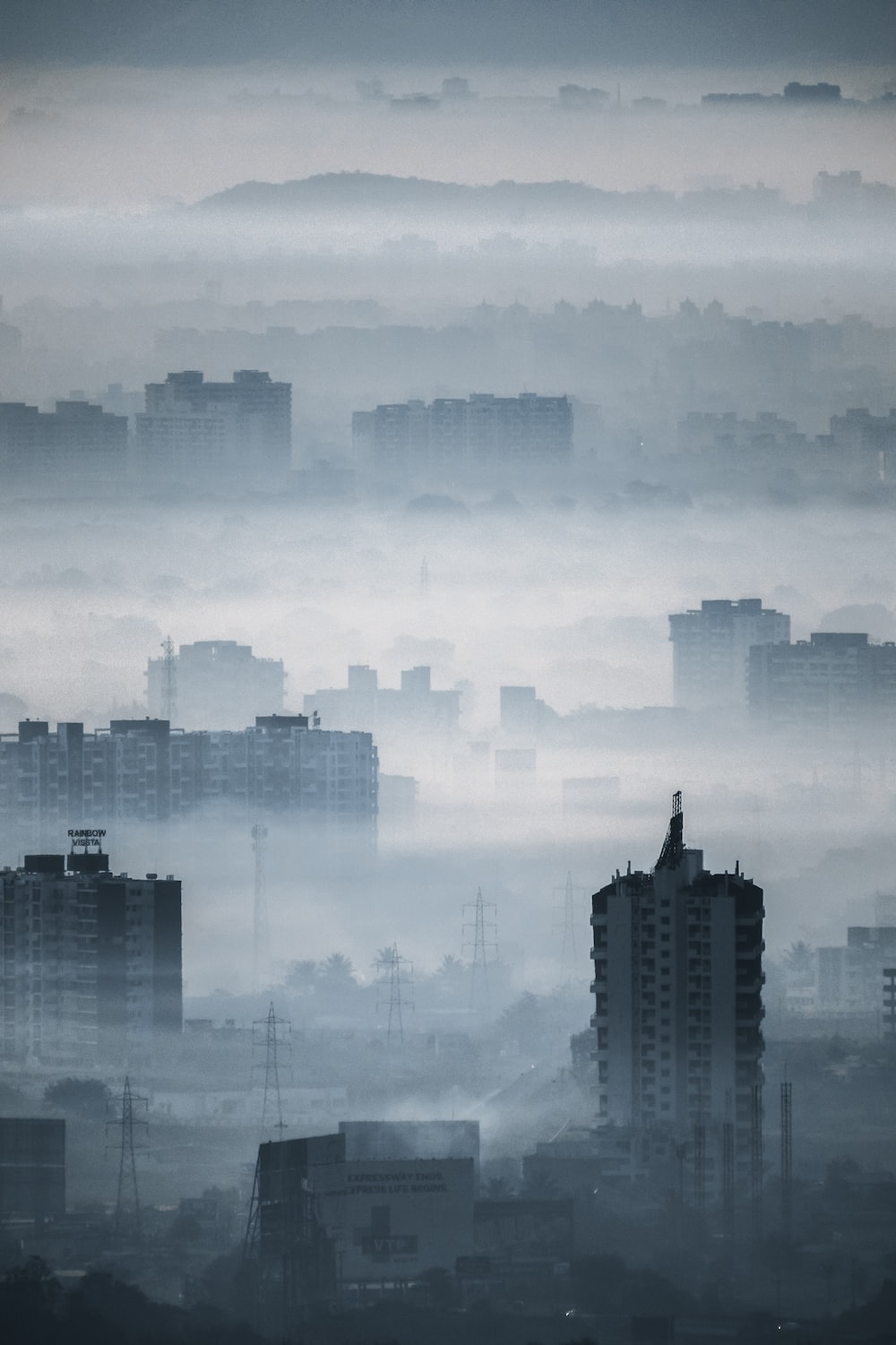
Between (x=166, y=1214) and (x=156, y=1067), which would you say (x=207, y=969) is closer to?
(x=156, y=1067)

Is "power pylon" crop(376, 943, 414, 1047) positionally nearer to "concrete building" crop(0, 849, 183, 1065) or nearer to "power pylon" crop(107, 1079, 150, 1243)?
"concrete building" crop(0, 849, 183, 1065)

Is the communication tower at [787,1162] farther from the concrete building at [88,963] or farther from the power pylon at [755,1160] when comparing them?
the concrete building at [88,963]

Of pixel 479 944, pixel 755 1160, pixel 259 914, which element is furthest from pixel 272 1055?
pixel 259 914

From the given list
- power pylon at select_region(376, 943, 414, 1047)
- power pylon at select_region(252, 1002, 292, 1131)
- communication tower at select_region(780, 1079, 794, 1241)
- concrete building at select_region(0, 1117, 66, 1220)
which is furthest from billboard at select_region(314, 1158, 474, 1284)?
power pylon at select_region(376, 943, 414, 1047)

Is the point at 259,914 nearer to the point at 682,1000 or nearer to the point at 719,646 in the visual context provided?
the point at 719,646

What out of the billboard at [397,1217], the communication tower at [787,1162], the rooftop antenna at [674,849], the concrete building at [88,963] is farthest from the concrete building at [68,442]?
the billboard at [397,1217]

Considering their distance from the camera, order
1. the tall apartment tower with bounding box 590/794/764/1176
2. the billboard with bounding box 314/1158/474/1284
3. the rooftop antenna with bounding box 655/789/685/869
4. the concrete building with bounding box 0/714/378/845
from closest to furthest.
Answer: the billboard with bounding box 314/1158/474/1284 < the tall apartment tower with bounding box 590/794/764/1176 < the rooftop antenna with bounding box 655/789/685/869 < the concrete building with bounding box 0/714/378/845
